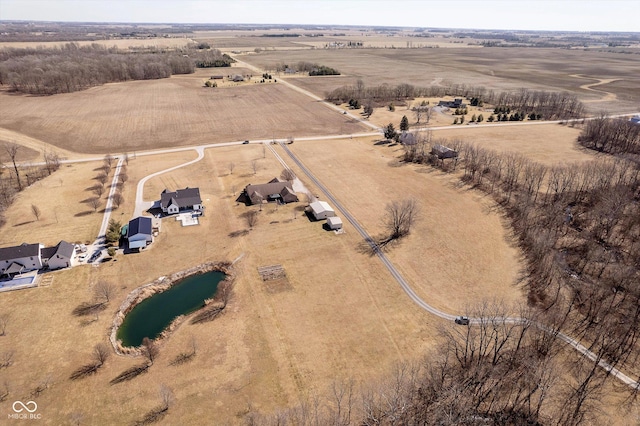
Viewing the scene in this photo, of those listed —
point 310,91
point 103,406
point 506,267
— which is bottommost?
point 103,406

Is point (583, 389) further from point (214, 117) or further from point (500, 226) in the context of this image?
point (214, 117)

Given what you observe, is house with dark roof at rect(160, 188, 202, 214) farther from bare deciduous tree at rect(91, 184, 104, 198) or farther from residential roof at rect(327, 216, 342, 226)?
residential roof at rect(327, 216, 342, 226)

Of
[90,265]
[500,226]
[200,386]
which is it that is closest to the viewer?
[200,386]

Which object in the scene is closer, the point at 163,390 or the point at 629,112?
the point at 163,390

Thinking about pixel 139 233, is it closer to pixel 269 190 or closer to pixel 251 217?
pixel 251 217

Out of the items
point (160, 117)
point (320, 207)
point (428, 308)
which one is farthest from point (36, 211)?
point (160, 117)

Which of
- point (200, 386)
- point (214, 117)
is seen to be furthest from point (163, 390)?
point (214, 117)

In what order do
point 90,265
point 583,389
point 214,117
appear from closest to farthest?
point 583,389
point 90,265
point 214,117

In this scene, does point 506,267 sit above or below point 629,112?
below
